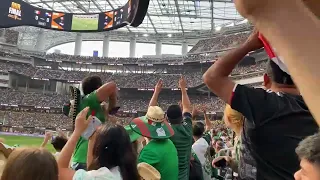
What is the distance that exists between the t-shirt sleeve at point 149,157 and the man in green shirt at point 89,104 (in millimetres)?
582

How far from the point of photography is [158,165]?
130 inches

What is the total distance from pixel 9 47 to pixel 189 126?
5837 centimetres

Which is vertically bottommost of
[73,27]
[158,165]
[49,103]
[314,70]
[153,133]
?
[49,103]

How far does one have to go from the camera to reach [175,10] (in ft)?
136

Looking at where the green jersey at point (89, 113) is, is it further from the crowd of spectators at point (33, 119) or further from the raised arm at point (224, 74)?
the crowd of spectators at point (33, 119)

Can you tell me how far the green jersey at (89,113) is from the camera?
3.44 m

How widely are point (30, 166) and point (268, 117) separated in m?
1.24

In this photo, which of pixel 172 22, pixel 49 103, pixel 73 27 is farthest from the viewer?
pixel 49 103

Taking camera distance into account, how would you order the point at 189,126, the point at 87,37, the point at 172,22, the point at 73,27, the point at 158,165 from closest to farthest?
the point at 158,165, the point at 189,126, the point at 73,27, the point at 172,22, the point at 87,37

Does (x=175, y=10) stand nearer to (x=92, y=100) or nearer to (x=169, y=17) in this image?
(x=169, y=17)

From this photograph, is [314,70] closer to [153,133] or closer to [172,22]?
[153,133]

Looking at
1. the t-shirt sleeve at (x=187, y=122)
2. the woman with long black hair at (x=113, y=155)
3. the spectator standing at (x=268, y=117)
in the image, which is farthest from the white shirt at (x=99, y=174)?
the t-shirt sleeve at (x=187, y=122)

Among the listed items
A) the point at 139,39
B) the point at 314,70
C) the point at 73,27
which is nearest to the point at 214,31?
the point at 139,39

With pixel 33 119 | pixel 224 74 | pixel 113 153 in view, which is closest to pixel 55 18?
pixel 113 153
